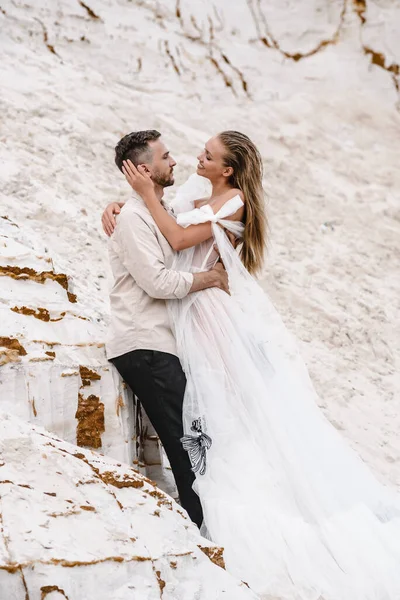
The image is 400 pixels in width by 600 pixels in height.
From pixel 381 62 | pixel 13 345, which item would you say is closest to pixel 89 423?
pixel 13 345

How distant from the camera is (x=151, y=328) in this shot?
128 inches

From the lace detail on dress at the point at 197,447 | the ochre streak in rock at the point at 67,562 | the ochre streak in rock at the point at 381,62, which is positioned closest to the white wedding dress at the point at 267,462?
the lace detail on dress at the point at 197,447

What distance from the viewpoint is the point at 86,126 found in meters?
7.02

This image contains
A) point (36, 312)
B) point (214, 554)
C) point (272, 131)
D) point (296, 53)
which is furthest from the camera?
point (296, 53)

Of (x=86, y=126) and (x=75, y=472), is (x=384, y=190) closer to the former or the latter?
(x=86, y=126)

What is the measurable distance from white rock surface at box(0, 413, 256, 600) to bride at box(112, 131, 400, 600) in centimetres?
56

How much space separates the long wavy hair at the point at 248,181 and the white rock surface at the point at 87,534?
1.44 m

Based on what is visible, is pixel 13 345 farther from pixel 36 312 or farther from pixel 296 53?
pixel 296 53

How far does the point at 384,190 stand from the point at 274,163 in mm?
1159

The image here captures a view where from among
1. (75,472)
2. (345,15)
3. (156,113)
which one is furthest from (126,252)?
(345,15)

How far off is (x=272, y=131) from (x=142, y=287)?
5.19m

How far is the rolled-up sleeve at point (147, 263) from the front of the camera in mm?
3207

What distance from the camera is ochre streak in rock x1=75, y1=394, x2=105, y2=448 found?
316 centimetres

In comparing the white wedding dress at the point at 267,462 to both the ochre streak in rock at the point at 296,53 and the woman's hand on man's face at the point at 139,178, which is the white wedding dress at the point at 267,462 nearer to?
the woman's hand on man's face at the point at 139,178
